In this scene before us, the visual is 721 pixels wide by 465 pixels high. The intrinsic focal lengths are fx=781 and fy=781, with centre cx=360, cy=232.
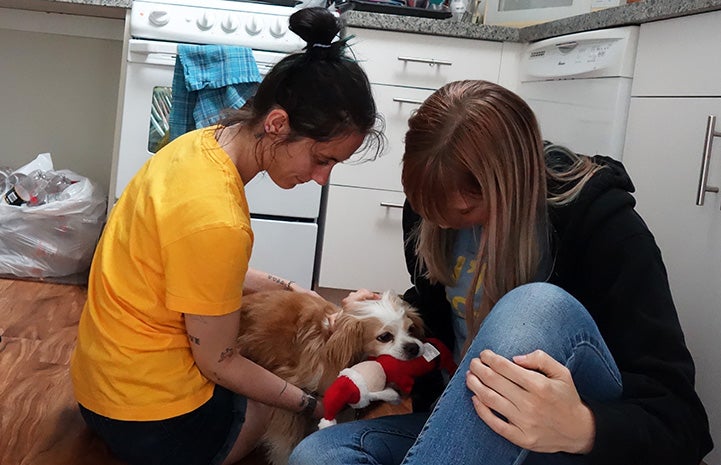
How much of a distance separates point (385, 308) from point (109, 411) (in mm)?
558

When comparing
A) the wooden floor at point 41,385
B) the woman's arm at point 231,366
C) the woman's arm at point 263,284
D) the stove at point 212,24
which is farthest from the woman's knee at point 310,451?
the stove at point 212,24

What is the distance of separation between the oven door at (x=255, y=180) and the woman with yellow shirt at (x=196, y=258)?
1.22 metres

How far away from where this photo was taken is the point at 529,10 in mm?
2766

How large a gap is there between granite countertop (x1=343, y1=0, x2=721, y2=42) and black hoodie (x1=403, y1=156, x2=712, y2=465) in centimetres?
85

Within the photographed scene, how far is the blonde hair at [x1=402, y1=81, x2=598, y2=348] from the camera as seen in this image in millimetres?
1065

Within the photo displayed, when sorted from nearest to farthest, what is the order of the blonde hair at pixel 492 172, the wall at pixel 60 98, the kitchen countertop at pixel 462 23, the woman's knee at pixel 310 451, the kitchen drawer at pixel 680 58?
1. the blonde hair at pixel 492 172
2. the woman's knee at pixel 310 451
3. the kitchen drawer at pixel 680 58
4. the kitchen countertop at pixel 462 23
5. the wall at pixel 60 98

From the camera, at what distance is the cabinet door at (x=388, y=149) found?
2.54 meters

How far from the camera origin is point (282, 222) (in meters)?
2.60

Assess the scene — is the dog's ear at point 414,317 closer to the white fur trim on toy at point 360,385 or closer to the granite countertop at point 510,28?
the white fur trim on toy at point 360,385

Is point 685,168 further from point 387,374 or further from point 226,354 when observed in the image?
point 226,354

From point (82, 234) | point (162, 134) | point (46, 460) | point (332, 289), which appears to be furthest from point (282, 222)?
point (46, 460)

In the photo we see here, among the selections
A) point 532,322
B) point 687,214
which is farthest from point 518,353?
point 687,214

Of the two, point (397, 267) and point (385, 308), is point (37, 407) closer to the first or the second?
point (385, 308)

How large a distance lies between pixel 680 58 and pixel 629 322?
857 millimetres
